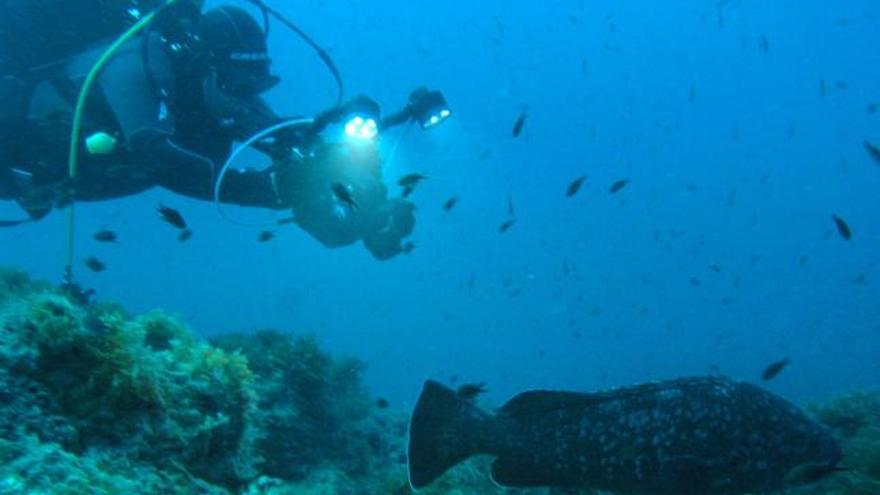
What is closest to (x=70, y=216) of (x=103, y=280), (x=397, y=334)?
(x=397, y=334)

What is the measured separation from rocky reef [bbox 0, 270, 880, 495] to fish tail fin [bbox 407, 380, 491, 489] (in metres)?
0.36

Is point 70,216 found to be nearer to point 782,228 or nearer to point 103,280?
point 103,280

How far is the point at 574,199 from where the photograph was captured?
9444 centimetres

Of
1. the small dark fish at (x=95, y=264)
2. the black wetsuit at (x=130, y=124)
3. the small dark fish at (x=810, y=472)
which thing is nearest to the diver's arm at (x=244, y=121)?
the black wetsuit at (x=130, y=124)

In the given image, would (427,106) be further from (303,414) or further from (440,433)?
(440,433)

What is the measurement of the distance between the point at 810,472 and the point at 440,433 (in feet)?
7.59

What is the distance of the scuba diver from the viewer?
19.5 feet

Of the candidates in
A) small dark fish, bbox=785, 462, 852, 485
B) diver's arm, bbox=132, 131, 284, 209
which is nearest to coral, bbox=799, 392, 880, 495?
small dark fish, bbox=785, 462, 852, 485

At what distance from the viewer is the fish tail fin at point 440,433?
4047 millimetres

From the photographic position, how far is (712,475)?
3658mm

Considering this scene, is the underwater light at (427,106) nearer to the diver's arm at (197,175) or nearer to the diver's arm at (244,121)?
the diver's arm at (244,121)

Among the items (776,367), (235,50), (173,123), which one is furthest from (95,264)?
(776,367)

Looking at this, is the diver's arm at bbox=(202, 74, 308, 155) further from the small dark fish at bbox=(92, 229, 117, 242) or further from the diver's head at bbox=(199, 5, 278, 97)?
the small dark fish at bbox=(92, 229, 117, 242)

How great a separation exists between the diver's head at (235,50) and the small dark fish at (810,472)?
6450 millimetres
